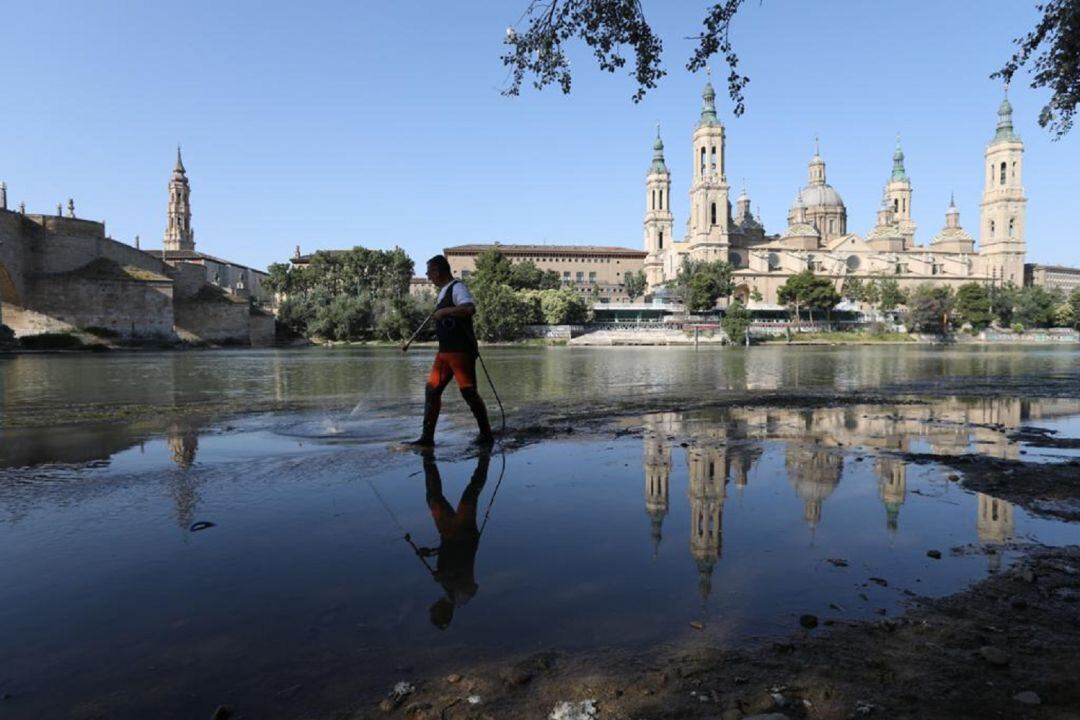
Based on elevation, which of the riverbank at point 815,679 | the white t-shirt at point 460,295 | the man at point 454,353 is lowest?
the riverbank at point 815,679

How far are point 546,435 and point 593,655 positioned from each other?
5.89m

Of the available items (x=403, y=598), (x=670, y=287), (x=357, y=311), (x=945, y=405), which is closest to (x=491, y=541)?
(x=403, y=598)

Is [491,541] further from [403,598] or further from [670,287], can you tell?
[670,287]

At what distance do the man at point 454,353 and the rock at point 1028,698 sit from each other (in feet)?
18.5

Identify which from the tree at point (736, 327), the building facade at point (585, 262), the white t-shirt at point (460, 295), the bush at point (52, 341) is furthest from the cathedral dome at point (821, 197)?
the white t-shirt at point (460, 295)

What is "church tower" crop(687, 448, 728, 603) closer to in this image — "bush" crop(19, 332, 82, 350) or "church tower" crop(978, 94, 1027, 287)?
"bush" crop(19, 332, 82, 350)

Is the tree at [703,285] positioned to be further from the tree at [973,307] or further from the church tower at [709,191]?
the tree at [973,307]

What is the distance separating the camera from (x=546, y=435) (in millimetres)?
8547

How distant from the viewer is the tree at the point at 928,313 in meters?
88.2

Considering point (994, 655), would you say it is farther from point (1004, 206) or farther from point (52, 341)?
point (1004, 206)

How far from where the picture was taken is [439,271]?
26.1 feet

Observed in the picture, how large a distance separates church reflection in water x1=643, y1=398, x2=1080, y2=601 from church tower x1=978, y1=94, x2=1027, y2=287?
130600 mm

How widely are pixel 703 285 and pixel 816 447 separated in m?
85.7

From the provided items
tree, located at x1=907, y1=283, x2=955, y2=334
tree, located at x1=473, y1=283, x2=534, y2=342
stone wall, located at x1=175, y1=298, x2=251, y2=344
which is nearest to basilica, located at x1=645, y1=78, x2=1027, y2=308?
tree, located at x1=907, y1=283, x2=955, y2=334
